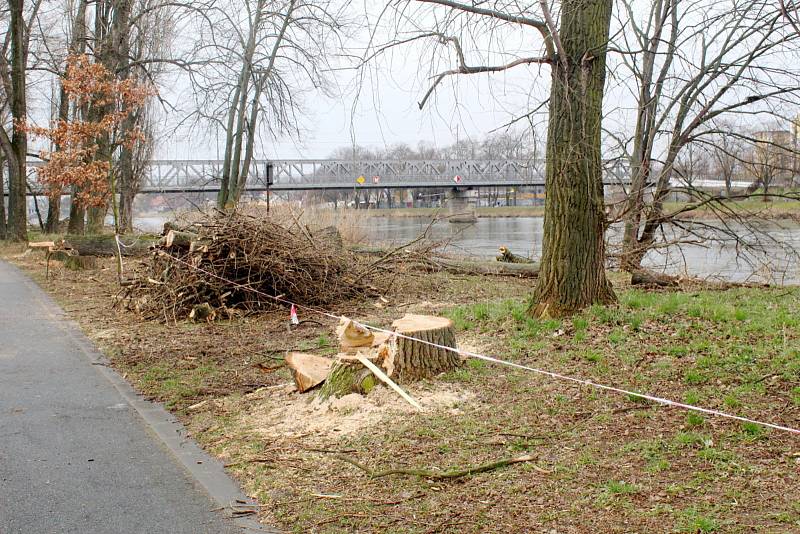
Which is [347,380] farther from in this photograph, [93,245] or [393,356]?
[93,245]

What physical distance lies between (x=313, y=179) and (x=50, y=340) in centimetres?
6255

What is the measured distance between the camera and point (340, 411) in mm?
6059

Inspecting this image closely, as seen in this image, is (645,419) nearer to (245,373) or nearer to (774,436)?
(774,436)

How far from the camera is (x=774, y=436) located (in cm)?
473

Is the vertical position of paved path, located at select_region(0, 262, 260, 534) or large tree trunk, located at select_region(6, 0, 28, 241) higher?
large tree trunk, located at select_region(6, 0, 28, 241)

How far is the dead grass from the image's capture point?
4.12m

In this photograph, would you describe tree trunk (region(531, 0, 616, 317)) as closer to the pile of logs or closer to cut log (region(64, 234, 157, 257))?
the pile of logs

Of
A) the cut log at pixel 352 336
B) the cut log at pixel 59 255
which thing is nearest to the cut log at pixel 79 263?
the cut log at pixel 59 255

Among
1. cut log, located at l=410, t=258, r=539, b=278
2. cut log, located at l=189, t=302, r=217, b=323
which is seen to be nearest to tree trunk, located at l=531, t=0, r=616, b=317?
cut log, located at l=189, t=302, r=217, b=323

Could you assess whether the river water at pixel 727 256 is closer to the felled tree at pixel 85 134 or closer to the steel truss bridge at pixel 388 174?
the felled tree at pixel 85 134

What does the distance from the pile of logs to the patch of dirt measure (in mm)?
117

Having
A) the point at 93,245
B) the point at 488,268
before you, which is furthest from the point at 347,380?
the point at 93,245

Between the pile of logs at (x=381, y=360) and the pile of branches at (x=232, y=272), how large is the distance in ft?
15.1

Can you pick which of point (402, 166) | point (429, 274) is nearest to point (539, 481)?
point (429, 274)
